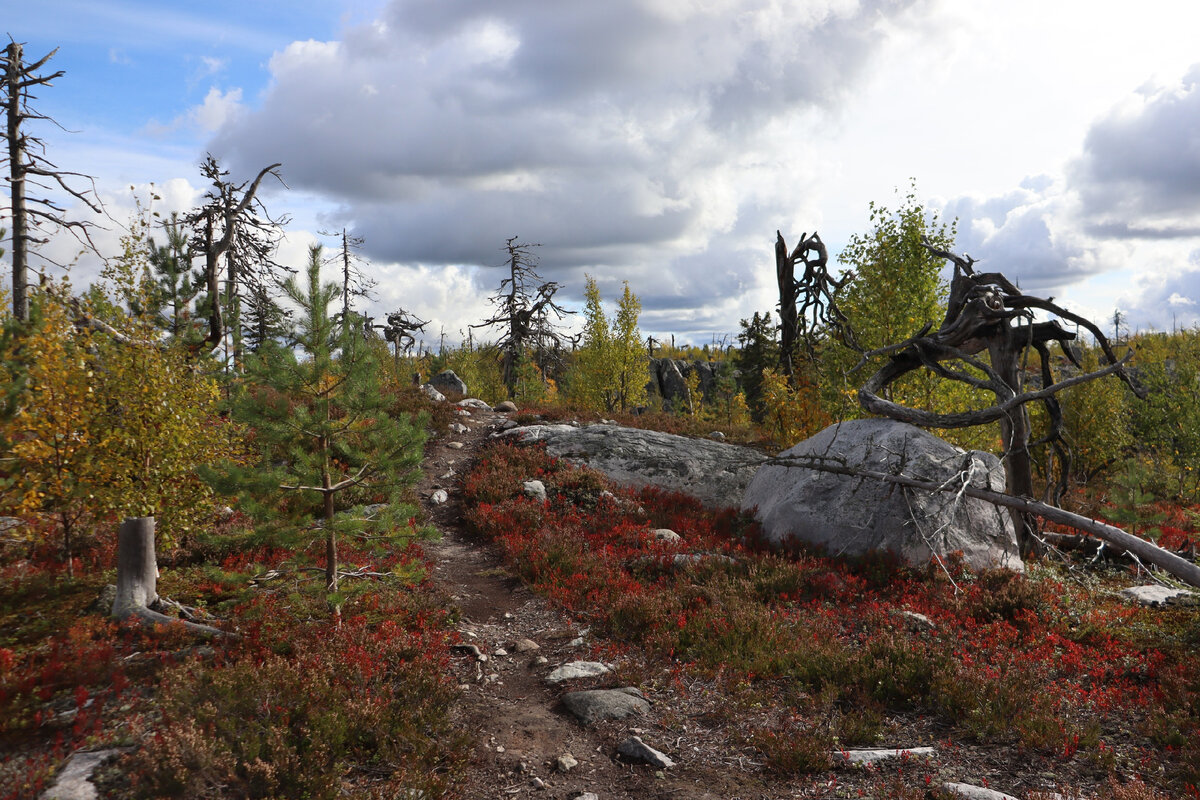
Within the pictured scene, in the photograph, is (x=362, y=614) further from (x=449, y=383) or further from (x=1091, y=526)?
(x=449, y=383)

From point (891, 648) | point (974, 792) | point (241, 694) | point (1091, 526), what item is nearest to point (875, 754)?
point (974, 792)

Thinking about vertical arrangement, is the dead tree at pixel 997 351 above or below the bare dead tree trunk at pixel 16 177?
below

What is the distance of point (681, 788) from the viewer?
550 cm

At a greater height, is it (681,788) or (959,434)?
(959,434)

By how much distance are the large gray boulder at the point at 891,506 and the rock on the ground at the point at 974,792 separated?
564 cm

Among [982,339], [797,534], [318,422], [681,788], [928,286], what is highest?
[928,286]

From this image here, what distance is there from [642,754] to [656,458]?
1384 cm

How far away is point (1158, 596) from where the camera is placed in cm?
1035

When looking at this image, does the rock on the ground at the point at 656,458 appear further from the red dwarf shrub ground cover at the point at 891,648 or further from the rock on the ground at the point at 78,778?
the rock on the ground at the point at 78,778

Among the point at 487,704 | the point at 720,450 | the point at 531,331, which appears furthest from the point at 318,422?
the point at 531,331

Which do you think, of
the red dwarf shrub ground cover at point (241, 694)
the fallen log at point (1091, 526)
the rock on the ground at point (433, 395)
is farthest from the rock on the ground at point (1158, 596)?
the rock on the ground at point (433, 395)

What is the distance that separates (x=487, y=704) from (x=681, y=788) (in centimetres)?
267

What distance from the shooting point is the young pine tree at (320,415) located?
25.2 ft

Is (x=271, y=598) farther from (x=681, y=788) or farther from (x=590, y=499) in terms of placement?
(x=590, y=499)
